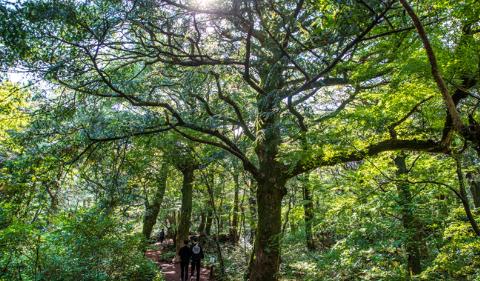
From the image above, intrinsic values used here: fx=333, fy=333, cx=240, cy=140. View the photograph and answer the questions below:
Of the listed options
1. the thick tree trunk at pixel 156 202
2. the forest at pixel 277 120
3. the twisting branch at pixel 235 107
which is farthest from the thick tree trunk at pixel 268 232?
the thick tree trunk at pixel 156 202

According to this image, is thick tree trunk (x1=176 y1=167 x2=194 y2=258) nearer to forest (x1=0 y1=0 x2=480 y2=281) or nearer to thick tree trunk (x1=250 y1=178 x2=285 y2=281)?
forest (x1=0 y1=0 x2=480 y2=281)

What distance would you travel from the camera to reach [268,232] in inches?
320

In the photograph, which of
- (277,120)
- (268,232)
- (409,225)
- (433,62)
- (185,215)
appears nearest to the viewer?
(433,62)

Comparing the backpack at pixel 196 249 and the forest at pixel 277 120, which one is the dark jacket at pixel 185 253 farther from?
the forest at pixel 277 120

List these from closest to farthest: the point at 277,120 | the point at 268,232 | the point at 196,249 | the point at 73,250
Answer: the point at 277,120 < the point at 73,250 < the point at 268,232 < the point at 196,249

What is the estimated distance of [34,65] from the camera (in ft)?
18.6

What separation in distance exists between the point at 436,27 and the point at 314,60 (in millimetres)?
1884

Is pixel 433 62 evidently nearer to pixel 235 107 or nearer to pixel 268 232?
pixel 235 107

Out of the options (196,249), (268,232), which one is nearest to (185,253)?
(196,249)

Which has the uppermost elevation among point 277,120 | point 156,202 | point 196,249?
point 277,120

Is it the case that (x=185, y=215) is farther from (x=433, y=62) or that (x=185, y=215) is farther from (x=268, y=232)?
(x=433, y=62)

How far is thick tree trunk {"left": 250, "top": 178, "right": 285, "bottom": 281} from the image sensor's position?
8.00 metres

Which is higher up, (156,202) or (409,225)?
(156,202)

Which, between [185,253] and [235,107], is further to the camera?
[185,253]
